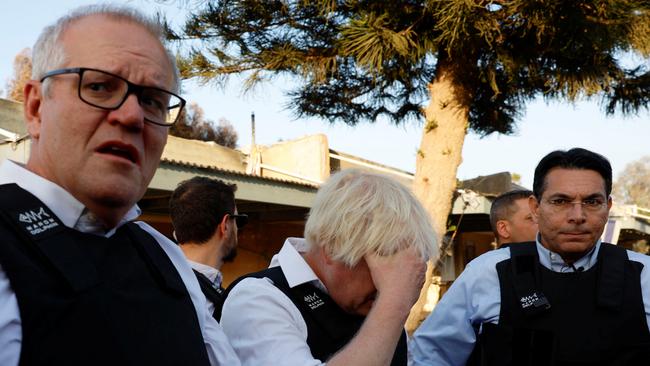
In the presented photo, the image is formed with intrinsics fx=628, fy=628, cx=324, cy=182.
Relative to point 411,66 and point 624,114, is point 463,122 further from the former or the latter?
point 624,114

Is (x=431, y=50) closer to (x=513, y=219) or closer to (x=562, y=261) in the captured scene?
(x=513, y=219)

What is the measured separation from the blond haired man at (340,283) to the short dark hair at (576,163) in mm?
1126

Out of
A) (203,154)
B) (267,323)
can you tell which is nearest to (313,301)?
(267,323)

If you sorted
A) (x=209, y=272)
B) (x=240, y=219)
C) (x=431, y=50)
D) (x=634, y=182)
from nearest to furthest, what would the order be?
(x=209, y=272) < (x=240, y=219) < (x=431, y=50) < (x=634, y=182)

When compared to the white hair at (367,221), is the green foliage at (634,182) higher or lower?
higher

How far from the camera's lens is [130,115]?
49.5 inches

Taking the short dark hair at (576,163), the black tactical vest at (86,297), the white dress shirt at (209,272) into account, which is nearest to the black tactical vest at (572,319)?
the short dark hair at (576,163)

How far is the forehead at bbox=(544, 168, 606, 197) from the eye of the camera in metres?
2.62

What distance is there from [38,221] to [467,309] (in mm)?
1988

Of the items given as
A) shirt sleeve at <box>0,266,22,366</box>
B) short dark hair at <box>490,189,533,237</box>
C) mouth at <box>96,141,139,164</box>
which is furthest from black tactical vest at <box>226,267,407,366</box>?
short dark hair at <box>490,189,533,237</box>

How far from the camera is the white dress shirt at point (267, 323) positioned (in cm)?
154

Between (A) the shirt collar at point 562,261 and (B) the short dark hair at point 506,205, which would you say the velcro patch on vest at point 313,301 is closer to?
(A) the shirt collar at point 562,261

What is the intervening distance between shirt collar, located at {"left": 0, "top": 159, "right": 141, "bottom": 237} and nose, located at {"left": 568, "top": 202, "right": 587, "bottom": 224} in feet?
6.62

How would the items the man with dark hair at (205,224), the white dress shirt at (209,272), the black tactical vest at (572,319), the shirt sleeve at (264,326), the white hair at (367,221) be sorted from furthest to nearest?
the man with dark hair at (205,224) < the white dress shirt at (209,272) < the black tactical vest at (572,319) < the white hair at (367,221) < the shirt sleeve at (264,326)
